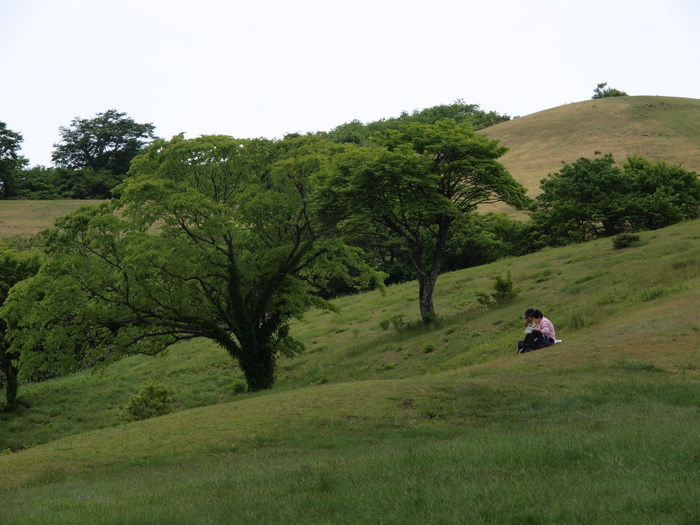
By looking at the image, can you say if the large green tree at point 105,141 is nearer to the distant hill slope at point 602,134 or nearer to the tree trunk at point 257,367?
the distant hill slope at point 602,134

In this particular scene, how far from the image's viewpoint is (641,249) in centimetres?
4038

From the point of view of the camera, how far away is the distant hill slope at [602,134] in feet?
326

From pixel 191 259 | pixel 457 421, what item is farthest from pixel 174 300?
pixel 457 421

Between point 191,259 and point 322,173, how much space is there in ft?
24.4

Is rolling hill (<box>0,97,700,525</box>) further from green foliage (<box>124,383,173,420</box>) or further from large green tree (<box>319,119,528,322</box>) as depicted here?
large green tree (<box>319,119,528,322</box>)

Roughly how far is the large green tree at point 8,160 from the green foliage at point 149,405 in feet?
323

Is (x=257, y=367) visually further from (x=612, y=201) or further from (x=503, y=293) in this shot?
(x=612, y=201)

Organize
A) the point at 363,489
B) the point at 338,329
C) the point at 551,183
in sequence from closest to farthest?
the point at 363,489
the point at 338,329
the point at 551,183

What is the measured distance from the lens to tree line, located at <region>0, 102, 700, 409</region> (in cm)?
3048

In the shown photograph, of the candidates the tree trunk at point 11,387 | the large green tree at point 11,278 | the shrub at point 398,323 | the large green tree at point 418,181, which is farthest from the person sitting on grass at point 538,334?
the tree trunk at point 11,387

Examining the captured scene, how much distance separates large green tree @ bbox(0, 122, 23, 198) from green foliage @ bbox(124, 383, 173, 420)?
323ft

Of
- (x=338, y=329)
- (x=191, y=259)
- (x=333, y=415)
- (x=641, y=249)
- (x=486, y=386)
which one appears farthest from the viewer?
(x=338, y=329)

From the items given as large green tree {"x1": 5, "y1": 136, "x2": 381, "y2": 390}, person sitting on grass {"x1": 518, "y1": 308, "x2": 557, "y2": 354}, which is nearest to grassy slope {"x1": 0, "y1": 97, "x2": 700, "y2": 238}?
large green tree {"x1": 5, "y1": 136, "x2": 381, "y2": 390}

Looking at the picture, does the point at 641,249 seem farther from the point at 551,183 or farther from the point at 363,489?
the point at 363,489
